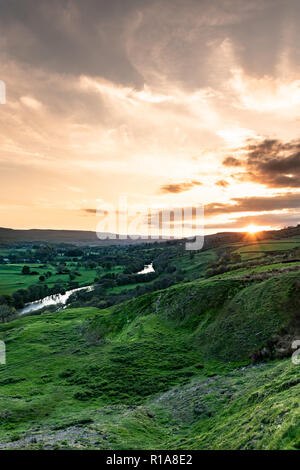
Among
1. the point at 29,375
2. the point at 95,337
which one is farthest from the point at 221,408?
the point at 95,337

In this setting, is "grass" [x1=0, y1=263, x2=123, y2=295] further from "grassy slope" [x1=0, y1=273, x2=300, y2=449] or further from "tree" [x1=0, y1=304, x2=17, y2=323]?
"grassy slope" [x1=0, y1=273, x2=300, y2=449]

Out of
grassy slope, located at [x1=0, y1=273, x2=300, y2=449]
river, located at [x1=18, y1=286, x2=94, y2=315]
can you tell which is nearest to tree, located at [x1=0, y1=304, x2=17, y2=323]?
river, located at [x1=18, y1=286, x2=94, y2=315]

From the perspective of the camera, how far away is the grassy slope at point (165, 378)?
15828 mm

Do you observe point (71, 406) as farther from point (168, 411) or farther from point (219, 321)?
point (219, 321)

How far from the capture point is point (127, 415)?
68.7 feet

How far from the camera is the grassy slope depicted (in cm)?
1583

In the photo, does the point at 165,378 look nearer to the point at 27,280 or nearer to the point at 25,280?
the point at 27,280

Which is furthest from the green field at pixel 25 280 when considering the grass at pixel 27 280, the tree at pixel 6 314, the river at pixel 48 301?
the tree at pixel 6 314

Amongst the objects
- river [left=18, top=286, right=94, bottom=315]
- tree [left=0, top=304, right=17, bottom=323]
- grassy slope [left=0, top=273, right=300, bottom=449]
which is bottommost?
river [left=18, top=286, right=94, bottom=315]

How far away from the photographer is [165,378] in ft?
91.1

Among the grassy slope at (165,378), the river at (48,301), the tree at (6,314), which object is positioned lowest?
the river at (48,301)

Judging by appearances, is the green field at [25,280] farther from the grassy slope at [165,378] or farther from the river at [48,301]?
the grassy slope at [165,378]

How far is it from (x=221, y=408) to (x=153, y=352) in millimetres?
14891

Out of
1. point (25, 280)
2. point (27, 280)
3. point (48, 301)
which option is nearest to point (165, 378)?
point (48, 301)
